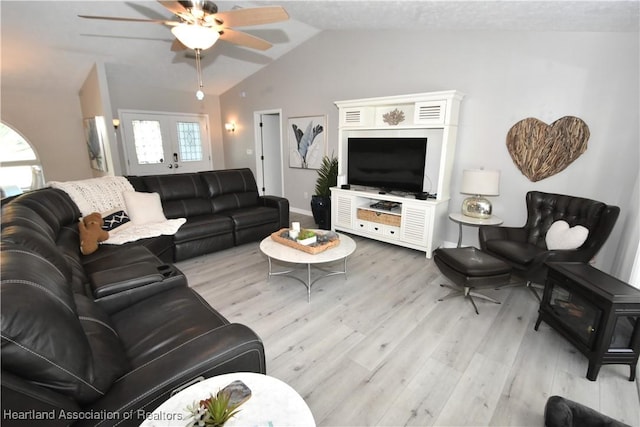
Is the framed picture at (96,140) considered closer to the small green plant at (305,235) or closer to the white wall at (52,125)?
the white wall at (52,125)

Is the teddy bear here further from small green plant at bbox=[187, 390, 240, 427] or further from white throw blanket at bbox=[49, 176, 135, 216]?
small green plant at bbox=[187, 390, 240, 427]

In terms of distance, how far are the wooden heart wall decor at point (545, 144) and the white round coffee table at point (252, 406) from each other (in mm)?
3520

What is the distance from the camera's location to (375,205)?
170 inches

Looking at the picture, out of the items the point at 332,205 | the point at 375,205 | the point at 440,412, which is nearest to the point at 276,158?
the point at 332,205

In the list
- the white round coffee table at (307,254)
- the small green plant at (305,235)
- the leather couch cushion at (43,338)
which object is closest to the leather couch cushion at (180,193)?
the white round coffee table at (307,254)

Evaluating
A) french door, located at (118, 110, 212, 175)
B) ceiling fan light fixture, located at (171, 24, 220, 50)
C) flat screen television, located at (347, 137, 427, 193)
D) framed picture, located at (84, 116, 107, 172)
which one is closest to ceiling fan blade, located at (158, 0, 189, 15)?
ceiling fan light fixture, located at (171, 24, 220, 50)

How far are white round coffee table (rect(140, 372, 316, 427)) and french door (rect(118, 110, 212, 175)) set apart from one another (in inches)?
247

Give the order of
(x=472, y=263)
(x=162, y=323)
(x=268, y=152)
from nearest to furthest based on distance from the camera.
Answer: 1. (x=162, y=323)
2. (x=472, y=263)
3. (x=268, y=152)

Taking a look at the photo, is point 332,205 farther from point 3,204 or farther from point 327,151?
point 3,204

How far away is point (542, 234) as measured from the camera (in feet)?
9.91

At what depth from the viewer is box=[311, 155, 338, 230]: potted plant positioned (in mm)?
4793

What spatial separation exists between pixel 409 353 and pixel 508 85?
3120mm

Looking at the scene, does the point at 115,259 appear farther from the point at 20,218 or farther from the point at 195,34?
the point at 195,34

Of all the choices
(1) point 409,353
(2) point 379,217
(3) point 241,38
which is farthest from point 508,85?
(1) point 409,353
